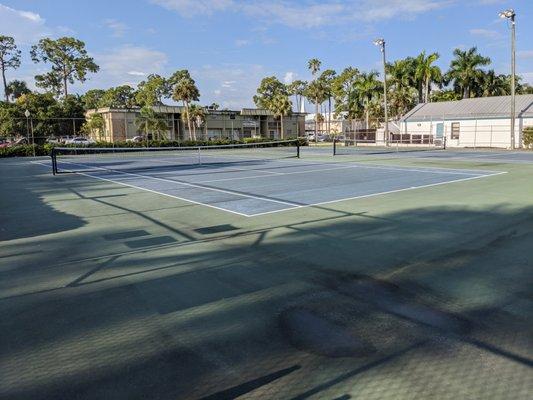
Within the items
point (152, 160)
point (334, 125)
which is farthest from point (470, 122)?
point (334, 125)

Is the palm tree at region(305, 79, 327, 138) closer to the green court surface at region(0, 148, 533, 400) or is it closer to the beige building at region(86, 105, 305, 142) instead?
the beige building at region(86, 105, 305, 142)

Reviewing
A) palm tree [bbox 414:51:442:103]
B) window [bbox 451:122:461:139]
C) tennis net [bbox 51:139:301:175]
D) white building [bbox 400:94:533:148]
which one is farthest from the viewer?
palm tree [bbox 414:51:442:103]

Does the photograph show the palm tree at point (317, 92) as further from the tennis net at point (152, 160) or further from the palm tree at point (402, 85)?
the tennis net at point (152, 160)

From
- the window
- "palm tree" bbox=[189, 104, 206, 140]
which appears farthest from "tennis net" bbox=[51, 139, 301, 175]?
the window

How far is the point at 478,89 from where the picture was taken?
6381 cm

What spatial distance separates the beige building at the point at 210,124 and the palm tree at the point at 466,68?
29928mm

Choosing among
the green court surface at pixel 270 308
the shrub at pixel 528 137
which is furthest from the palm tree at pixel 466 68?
the green court surface at pixel 270 308

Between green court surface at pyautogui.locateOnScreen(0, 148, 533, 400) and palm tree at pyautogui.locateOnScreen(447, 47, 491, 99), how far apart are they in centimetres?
5840

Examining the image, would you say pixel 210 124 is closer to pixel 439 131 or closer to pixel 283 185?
pixel 439 131

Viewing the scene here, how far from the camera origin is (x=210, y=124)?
77000 mm

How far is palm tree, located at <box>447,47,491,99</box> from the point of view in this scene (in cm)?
6047

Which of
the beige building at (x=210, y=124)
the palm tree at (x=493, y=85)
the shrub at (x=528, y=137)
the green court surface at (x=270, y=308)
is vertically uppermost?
the palm tree at (x=493, y=85)

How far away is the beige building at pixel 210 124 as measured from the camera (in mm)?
67875

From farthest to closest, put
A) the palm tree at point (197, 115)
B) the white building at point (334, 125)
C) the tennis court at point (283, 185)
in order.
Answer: the white building at point (334, 125) < the palm tree at point (197, 115) < the tennis court at point (283, 185)
